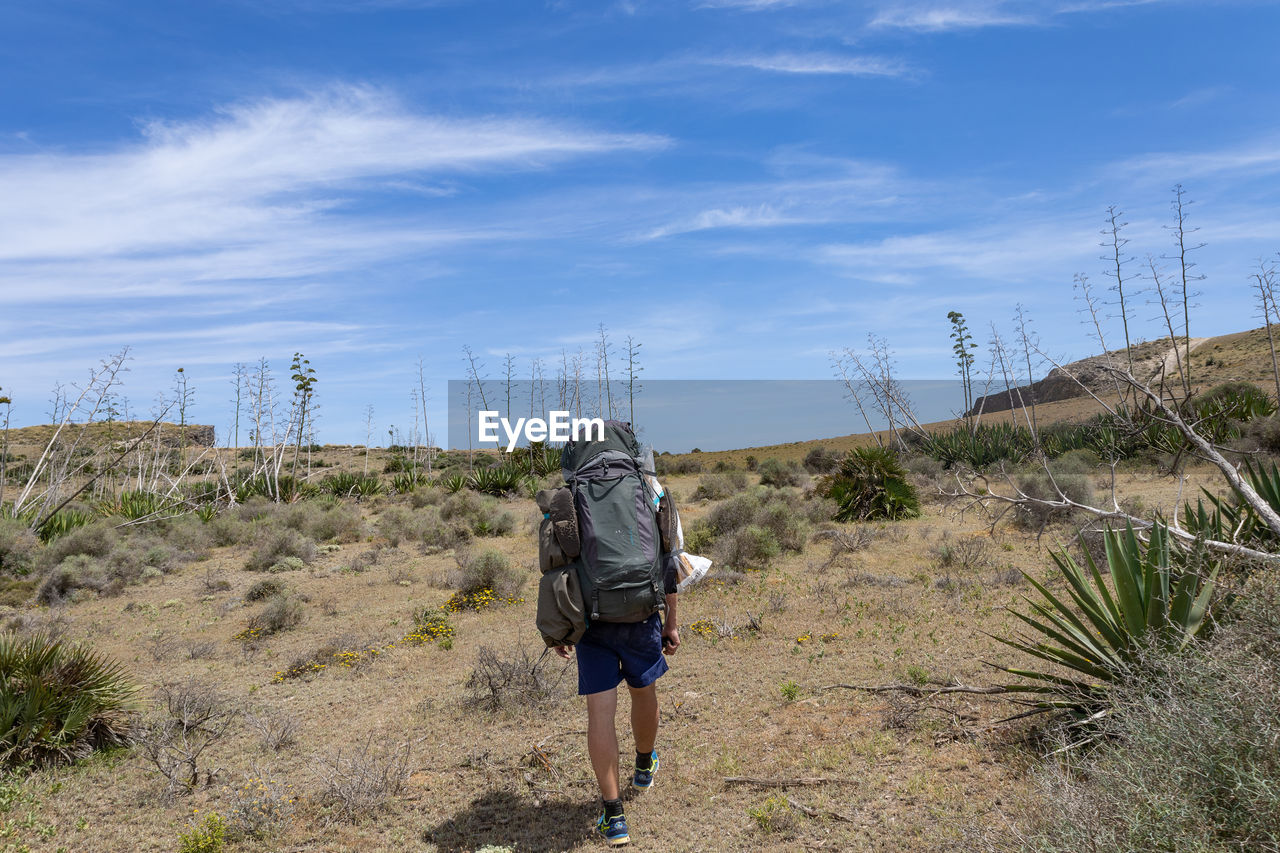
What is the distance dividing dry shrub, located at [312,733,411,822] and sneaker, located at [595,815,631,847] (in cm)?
142

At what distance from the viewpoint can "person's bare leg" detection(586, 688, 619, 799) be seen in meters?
3.68

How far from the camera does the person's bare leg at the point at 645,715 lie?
153 inches

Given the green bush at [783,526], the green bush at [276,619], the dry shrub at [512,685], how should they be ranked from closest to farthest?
the dry shrub at [512,685] → the green bush at [276,619] → the green bush at [783,526]

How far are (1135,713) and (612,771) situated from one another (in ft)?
7.38

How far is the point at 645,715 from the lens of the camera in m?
3.96

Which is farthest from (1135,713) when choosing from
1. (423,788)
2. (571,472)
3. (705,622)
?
(705,622)

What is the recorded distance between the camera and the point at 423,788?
472 cm

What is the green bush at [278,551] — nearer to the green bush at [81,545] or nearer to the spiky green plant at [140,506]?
the green bush at [81,545]

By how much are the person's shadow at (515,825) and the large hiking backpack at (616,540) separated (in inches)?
49.7

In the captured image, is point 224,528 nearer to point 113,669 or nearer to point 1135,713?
point 113,669

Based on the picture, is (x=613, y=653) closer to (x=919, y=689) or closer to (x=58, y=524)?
(x=919, y=689)

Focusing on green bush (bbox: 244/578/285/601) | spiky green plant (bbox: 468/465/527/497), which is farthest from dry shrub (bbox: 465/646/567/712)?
spiky green plant (bbox: 468/465/527/497)

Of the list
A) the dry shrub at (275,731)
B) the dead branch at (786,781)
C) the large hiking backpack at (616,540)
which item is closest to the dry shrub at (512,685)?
the dry shrub at (275,731)

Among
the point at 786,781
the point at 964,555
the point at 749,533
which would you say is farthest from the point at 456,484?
the point at 786,781
